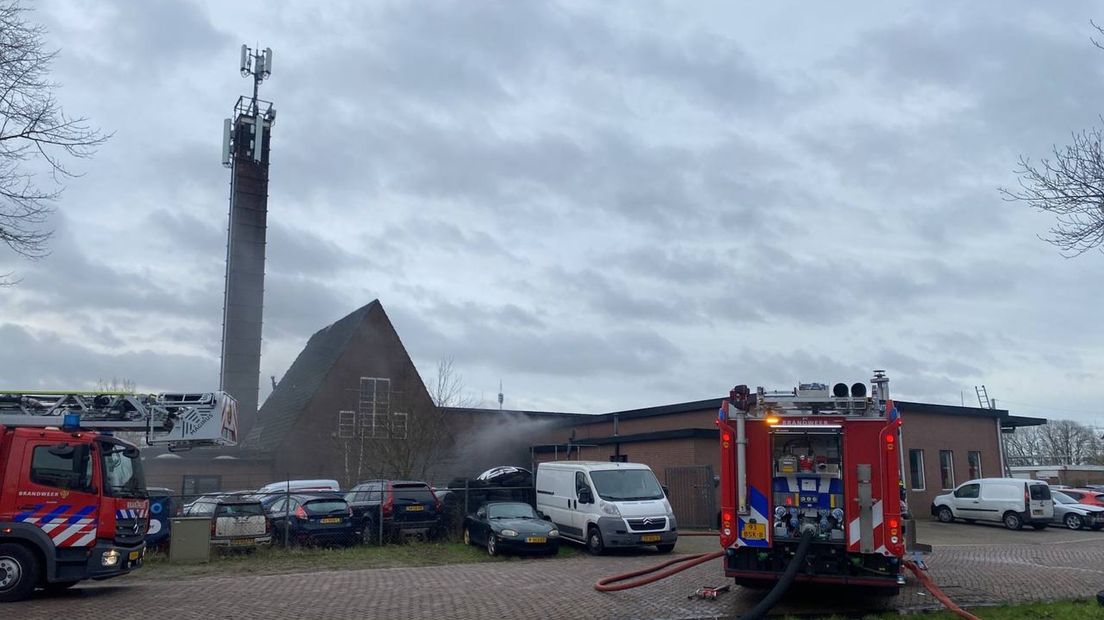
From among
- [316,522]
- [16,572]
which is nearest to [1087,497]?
[316,522]

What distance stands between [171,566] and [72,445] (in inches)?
227

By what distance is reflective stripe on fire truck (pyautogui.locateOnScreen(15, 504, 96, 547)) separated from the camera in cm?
1305

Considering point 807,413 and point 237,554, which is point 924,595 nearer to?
point 807,413

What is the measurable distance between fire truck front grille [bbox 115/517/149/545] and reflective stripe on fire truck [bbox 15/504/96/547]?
→ 18.7 inches

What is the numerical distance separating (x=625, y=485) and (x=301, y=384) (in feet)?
90.9

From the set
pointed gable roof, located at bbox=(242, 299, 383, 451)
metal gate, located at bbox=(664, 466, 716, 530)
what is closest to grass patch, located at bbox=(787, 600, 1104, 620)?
metal gate, located at bbox=(664, 466, 716, 530)

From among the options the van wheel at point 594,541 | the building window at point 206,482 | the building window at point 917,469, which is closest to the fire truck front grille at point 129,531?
the van wheel at point 594,541

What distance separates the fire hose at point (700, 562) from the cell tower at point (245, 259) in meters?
A: 32.0

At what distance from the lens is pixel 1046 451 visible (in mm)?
103000

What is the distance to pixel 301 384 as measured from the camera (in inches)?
1745

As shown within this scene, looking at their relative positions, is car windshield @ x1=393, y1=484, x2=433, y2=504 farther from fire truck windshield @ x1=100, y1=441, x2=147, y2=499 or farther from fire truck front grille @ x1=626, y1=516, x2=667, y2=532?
fire truck windshield @ x1=100, y1=441, x2=147, y2=499

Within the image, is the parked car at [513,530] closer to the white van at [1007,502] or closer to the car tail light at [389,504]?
the car tail light at [389,504]

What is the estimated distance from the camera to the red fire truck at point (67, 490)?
509 inches

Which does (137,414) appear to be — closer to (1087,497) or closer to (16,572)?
(16,572)
